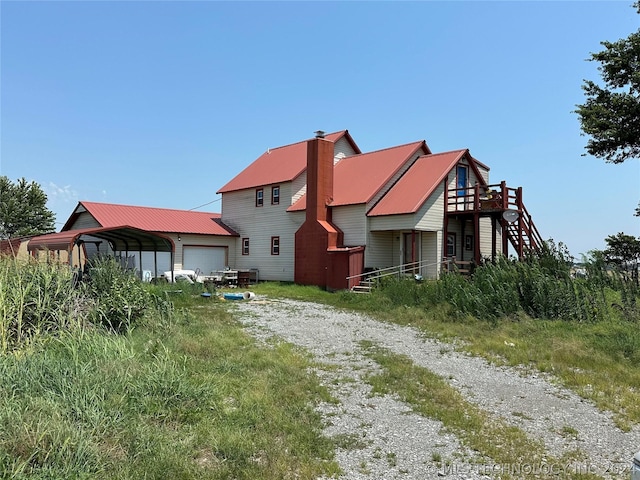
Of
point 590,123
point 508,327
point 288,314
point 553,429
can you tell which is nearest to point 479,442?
point 553,429

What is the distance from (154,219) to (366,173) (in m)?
11.6

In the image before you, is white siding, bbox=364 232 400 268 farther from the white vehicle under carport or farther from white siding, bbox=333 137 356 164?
the white vehicle under carport

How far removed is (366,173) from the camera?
976 inches

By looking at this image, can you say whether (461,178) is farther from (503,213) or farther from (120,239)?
(120,239)

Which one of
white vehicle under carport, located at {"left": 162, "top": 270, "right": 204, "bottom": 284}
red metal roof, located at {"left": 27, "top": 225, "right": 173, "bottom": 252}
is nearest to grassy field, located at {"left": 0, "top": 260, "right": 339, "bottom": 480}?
red metal roof, located at {"left": 27, "top": 225, "right": 173, "bottom": 252}

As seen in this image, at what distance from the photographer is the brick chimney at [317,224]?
74.0 ft

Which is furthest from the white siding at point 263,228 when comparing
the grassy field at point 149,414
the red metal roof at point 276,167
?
the grassy field at point 149,414

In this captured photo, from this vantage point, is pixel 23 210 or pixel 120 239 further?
pixel 23 210

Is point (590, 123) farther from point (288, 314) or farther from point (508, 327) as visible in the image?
point (288, 314)

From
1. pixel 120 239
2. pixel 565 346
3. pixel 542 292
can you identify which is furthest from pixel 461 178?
pixel 120 239

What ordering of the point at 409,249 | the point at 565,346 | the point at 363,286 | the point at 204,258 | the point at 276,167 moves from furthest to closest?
the point at 276,167
the point at 204,258
the point at 409,249
the point at 363,286
the point at 565,346

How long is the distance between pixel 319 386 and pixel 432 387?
1.65m

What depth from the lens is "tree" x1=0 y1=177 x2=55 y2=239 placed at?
42219 millimetres

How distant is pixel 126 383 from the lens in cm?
567
